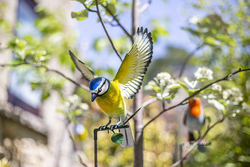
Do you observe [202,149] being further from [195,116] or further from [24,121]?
[24,121]

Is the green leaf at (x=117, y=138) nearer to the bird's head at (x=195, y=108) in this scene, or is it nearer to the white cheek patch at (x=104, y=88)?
the white cheek patch at (x=104, y=88)

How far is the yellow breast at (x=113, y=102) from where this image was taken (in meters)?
0.48

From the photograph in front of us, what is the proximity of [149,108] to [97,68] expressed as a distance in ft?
4.09

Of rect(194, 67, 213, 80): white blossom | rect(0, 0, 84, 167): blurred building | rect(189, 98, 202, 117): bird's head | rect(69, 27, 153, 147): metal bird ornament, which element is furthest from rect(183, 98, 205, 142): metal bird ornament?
rect(0, 0, 84, 167): blurred building

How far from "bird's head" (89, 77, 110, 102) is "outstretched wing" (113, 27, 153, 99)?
7cm

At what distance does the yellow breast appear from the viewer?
483mm

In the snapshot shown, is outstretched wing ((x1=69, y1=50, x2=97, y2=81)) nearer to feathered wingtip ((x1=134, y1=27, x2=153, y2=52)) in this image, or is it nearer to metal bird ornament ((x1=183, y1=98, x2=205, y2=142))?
feathered wingtip ((x1=134, y1=27, x2=153, y2=52))

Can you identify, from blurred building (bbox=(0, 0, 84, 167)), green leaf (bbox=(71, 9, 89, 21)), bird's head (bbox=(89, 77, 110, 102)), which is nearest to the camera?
bird's head (bbox=(89, 77, 110, 102))

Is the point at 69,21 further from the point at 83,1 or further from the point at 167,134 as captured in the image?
the point at 83,1

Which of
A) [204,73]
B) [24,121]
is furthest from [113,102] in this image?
[24,121]

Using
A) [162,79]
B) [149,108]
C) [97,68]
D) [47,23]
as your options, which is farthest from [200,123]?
[149,108]

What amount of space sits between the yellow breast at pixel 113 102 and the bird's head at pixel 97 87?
0.02 metres

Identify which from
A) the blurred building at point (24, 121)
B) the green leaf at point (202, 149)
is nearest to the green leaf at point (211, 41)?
the green leaf at point (202, 149)

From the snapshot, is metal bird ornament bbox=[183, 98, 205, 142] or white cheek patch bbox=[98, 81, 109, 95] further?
metal bird ornament bbox=[183, 98, 205, 142]
